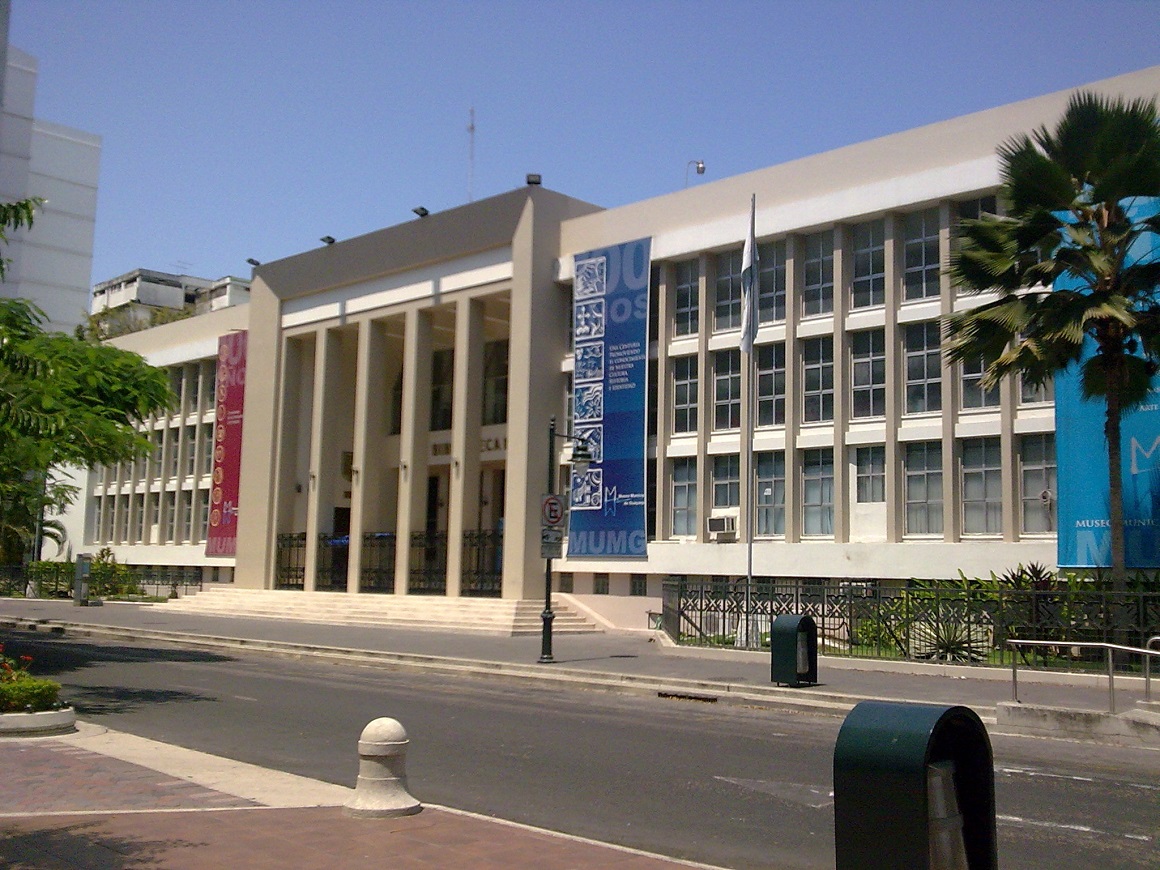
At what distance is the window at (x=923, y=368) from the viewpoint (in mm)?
29375

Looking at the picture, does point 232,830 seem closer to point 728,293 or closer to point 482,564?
point 728,293

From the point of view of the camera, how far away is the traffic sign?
2273 cm

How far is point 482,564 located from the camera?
39.5 meters

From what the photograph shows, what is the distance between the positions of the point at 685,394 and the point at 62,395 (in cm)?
1885

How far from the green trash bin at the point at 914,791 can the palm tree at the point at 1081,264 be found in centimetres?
1716

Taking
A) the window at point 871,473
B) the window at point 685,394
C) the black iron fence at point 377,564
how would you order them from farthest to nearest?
the black iron fence at point 377,564 → the window at point 685,394 → the window at point 871,473

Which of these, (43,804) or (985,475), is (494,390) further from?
(43,804)

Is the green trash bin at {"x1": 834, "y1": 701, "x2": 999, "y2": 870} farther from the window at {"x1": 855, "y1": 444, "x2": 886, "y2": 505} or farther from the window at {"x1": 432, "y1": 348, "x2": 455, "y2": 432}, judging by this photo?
the window at {"x1": 432, "y1": 348, "x2": 455, "y2": 432}

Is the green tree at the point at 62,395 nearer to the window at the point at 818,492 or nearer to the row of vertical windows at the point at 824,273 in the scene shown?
the row of vertical windows at the point at 824,273

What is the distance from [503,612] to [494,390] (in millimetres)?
11307

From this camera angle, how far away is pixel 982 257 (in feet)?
70.2

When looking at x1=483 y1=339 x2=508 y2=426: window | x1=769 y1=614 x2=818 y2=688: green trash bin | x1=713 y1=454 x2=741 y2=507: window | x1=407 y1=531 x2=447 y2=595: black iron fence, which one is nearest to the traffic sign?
x1=769 y1=614 x2=818 y2=688: green trash bin

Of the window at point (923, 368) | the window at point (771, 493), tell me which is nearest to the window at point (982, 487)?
the window at point (923, 368)

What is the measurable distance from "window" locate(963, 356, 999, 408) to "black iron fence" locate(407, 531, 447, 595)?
64.2 ft
